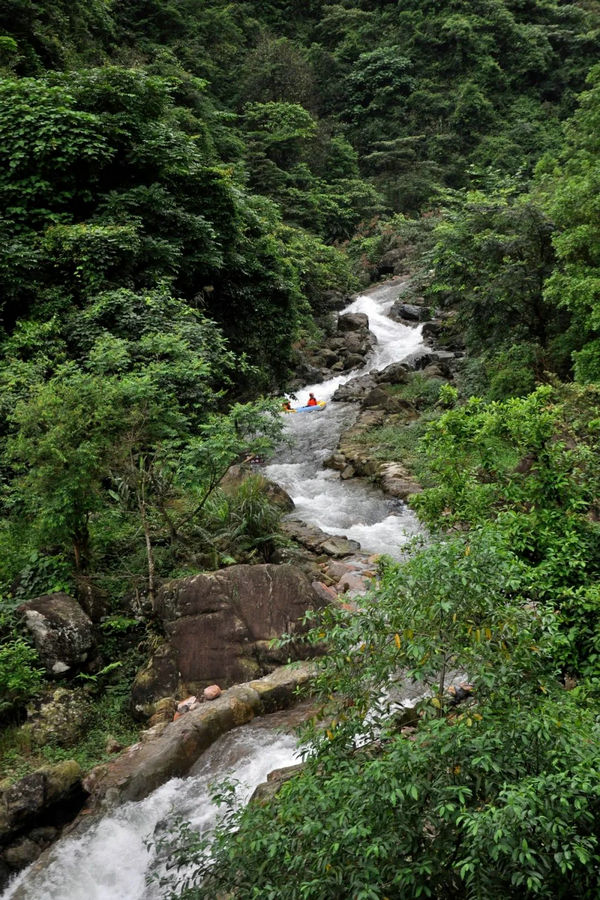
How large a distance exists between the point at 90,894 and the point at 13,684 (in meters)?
2.08

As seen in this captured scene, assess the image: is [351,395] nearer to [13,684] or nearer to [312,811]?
[13,684]

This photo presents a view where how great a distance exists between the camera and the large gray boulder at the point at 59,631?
6.50m

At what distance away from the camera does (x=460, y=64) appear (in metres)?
35.9

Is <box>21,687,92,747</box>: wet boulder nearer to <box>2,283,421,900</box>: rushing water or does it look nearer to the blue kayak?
<box>2,283,421,900</box>: rushing water

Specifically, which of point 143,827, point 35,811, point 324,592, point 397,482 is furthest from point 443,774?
point 397,482

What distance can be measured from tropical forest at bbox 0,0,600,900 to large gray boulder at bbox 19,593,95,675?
0.10 feet

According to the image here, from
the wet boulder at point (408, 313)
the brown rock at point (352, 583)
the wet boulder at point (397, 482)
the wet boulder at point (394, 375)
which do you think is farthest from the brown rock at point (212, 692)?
the wet boulder at point (408, 313)

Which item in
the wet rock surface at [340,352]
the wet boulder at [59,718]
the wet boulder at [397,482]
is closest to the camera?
the wet boulder at [59,718]

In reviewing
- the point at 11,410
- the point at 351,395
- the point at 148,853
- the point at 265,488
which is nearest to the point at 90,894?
the point at 148,853

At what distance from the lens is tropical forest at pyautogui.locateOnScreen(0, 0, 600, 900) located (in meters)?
2.75

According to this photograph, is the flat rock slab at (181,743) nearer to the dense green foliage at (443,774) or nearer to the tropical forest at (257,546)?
the tropical forest at (257,546)

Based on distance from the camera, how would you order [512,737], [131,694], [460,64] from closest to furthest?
[512,737] < [131,694] < [460,64]

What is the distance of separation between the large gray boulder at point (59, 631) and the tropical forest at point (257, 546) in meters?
0.03

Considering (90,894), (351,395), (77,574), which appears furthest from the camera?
(351,395)
